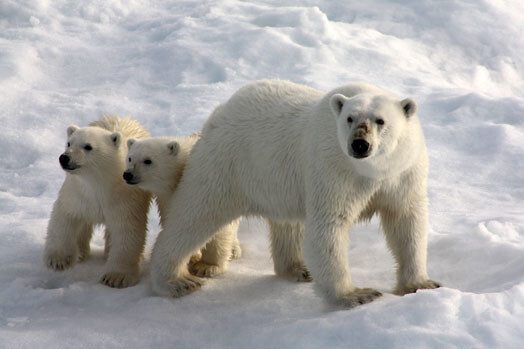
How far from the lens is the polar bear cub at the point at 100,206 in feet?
17.3

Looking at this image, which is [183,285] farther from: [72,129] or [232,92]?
[232,92]

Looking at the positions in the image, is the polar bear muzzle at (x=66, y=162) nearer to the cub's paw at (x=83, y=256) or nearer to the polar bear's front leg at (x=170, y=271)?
the polar bear's front leg at (x=170, y=271)

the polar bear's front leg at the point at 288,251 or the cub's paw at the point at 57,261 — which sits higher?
the polar bear's front leg at the point at 288,251

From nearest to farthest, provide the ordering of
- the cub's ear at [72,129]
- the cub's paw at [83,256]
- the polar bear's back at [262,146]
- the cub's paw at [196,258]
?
1. the polar bear's back at [262,146]
2. the cub's ear at [72,129]
3. the cub's paw at [196,258]
4. the cub's paw at [83,256]

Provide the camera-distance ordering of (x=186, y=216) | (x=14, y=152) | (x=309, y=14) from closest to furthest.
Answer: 1. (x=186, y=216)
2. (x=14, y=152)
3. (x=309, y=14)

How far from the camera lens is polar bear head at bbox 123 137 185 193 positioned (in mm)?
5129

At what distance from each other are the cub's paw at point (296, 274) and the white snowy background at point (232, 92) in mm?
136

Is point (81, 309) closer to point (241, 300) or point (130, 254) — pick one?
point (130, 254)

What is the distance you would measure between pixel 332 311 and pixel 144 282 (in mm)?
1799

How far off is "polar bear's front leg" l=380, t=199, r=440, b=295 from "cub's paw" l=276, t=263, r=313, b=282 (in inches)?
33.2

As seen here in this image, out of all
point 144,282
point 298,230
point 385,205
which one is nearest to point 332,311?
point 385,205

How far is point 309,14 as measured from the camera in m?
10.7

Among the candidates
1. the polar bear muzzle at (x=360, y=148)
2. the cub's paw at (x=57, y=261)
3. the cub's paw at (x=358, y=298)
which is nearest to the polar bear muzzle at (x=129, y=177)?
Answer: the cub's paw at (x=57, y=261)

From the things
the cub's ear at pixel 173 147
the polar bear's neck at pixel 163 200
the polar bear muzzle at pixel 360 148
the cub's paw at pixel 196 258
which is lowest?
the cub's paw at pixel 196 258
